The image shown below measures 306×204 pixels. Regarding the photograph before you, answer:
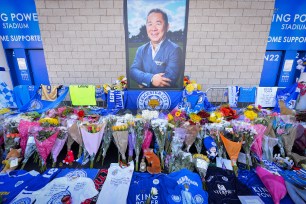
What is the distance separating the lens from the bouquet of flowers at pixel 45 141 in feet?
8.88

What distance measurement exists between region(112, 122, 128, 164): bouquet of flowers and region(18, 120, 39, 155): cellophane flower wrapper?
1452mm

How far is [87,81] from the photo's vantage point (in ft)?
18.2

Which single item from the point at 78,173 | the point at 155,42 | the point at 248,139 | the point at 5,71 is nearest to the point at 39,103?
the point at 5,71

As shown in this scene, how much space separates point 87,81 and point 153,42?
8.94 ft

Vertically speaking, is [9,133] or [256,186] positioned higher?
[9,133]

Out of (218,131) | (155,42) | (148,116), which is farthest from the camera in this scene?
(155,42)

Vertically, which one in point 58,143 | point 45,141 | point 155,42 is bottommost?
point 58,143

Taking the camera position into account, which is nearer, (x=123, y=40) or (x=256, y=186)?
(x=256, y=186)

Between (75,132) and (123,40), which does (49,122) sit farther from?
(123,40)

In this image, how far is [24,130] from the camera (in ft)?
9.73

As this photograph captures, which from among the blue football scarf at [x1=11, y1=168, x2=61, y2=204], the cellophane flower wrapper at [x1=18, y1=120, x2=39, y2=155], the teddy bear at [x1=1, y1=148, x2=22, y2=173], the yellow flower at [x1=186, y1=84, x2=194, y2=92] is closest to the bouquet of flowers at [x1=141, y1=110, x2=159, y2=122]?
the yellow flower at [x1=186, y1=84, x2=194, y2=92]

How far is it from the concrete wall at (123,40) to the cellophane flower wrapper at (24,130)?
2.77 m

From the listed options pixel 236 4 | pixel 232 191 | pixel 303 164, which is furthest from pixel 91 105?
pixel 236 4

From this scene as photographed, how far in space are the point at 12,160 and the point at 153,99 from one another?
9.98 ft
